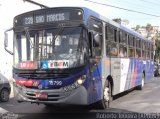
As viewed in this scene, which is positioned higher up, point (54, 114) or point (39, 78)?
point (39, 78)

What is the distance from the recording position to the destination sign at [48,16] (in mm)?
9135

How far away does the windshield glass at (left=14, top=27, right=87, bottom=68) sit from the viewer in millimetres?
8844

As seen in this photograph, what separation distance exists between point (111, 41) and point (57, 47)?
9.78 feet

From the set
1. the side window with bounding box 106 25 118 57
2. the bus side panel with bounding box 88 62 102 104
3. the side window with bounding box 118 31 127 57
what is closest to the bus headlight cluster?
the bus side panel with bounding box 88 62 102 104

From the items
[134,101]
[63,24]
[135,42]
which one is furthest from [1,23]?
[63,24]

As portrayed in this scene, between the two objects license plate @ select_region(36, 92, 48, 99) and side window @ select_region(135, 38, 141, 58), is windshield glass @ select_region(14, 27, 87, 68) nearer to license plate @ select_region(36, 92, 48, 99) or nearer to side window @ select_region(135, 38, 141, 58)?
license plate @ select_region(36, 92, 48, 99)

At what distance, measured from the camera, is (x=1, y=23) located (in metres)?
20.8

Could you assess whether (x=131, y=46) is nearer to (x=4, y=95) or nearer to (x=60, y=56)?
(x=4, y=95)

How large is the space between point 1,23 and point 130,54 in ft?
32.0

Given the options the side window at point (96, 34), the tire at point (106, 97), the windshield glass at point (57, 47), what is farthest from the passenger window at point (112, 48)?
the windshield glass at point (57, 47)

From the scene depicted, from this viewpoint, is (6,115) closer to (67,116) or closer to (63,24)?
(67,116)

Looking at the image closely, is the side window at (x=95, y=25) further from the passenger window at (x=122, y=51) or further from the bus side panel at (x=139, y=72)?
the bus side panel at (x=139, y=72)

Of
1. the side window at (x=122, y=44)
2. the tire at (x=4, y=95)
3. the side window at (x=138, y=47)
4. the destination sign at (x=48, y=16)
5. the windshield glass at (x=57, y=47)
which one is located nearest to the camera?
the windshield glass at (x=57, y=47)

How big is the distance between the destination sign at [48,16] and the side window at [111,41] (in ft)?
6.99
